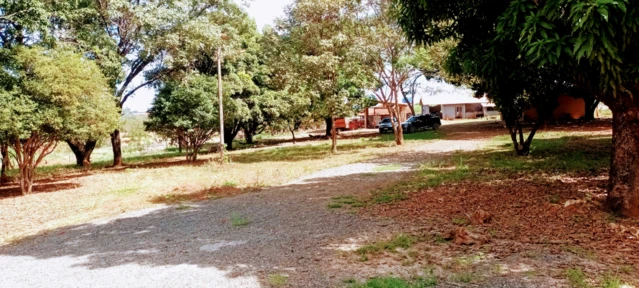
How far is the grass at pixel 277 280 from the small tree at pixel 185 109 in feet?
49.4

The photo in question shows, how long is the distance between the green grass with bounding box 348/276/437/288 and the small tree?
1577 centimetres

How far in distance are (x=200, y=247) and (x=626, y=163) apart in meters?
6.23

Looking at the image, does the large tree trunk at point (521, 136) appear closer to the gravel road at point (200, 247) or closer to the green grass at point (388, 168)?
the green grass at point (388, 168)

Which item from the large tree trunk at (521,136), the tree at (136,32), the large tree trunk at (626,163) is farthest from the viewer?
the tree at (136,32)

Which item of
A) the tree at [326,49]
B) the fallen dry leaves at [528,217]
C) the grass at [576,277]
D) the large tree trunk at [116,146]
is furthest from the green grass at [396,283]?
the large tree trunk at [116,146]

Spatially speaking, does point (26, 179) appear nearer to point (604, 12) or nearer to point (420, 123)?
point (604, 12)

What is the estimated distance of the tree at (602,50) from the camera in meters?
3.99

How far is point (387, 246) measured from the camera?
508 cm

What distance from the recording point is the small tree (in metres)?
18.3

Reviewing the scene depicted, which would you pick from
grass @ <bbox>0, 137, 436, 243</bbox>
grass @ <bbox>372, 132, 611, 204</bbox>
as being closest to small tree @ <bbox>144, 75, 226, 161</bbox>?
grass @ <bbox>0, 137, 436, 243</bbox>

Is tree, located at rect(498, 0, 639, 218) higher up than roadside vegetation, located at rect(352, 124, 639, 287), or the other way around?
tree, located at rect(498, 0, 639, 218)

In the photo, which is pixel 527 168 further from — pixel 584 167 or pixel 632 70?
pixel 632 70

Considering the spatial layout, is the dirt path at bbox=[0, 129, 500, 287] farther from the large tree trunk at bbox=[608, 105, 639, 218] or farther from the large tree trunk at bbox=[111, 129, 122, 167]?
the large tree trunk at bbox=[111, 129, 122, 167]

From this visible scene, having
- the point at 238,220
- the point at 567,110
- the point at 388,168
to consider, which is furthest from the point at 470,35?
the point at 567,110
